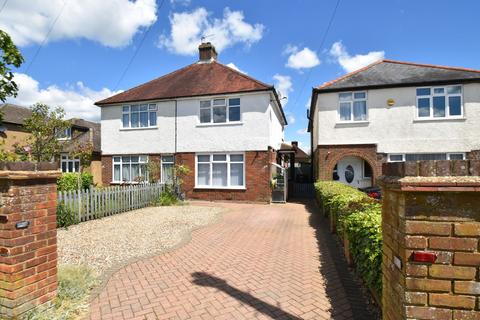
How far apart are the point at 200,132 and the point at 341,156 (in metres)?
7.90

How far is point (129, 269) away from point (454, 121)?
52.5 feet

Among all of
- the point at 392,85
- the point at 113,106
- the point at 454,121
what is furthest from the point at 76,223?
the point at 454,121

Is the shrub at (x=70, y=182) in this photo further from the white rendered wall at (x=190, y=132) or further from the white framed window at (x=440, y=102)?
the white framed window at (x=440, y=102)

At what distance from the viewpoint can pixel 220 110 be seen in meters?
15.6

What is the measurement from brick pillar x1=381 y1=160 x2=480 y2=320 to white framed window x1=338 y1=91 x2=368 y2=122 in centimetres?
1392

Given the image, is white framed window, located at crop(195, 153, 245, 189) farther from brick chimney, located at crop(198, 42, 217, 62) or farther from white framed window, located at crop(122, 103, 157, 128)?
brick chimney, located at crop(198, 42, 217, 62)

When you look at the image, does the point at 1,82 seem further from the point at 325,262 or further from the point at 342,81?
the point at 342,81

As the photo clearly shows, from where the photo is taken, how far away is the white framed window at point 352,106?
1471 cm

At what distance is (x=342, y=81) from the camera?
1523cm

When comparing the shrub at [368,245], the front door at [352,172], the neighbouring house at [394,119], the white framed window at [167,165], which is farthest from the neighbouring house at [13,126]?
the shrub at [368,245]

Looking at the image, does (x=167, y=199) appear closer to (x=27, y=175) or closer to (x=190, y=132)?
(x=190, y=132)

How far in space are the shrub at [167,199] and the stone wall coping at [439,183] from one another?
12.4m

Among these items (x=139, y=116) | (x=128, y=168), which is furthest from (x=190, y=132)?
(x=128, y=168)

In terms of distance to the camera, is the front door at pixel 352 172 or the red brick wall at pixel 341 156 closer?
the red brick wall at pixel 341 156
